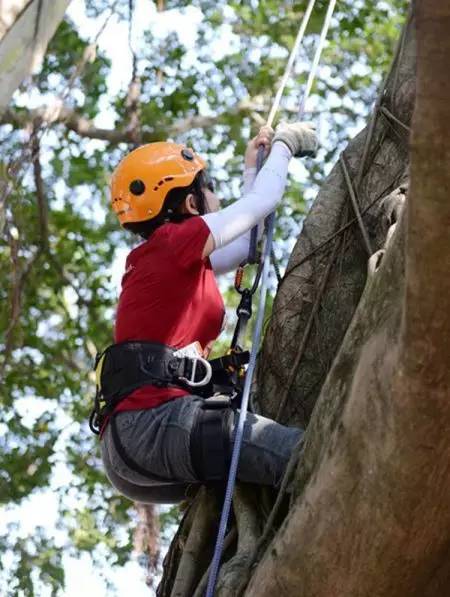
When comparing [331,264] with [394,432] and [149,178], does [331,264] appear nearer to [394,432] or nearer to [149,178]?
[149,178]

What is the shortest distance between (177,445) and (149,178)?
1.01 metres

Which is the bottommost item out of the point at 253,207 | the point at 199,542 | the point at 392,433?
the point at 199,542

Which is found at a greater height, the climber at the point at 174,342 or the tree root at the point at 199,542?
the climber at the point at 174,342

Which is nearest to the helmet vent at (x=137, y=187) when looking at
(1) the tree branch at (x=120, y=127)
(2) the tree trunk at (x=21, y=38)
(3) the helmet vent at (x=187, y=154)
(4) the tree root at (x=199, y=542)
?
(3) the helmet vent at (x=187, y=154)

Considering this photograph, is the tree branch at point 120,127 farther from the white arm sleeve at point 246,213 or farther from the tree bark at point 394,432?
the tree bark at point 394,432

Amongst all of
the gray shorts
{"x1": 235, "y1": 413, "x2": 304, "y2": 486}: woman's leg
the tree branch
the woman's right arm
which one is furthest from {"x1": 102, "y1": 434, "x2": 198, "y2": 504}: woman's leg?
the tree branch

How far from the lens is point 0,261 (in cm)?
1017

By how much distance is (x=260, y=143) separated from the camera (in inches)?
187

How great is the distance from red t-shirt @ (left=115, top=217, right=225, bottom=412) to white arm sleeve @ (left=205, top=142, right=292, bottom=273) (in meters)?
0.06

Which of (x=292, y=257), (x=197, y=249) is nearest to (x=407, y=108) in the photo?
(x=292, y=257)

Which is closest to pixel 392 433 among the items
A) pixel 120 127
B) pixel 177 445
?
pixel 177 445

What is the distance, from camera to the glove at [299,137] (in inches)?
182

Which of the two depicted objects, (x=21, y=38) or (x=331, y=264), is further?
(x=21, y=38)

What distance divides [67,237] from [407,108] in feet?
20.6
